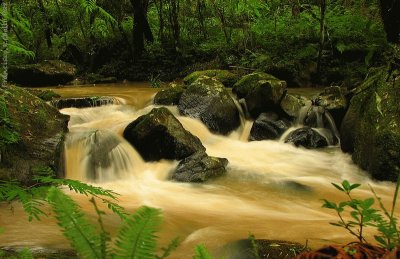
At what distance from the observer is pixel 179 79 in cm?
1480

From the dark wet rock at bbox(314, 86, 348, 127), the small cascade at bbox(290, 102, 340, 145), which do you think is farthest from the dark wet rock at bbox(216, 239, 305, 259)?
the dark wet rock at bbox(314, 86, 348, 127)

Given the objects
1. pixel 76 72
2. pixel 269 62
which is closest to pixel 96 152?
pixel 269 62

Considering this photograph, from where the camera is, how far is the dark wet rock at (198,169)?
6406 mm

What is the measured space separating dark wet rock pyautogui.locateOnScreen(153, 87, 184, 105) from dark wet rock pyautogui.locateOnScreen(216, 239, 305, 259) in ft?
22.3

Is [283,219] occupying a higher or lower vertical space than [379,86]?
lower

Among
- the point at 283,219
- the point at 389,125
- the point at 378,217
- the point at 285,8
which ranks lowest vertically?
the point at 283,219

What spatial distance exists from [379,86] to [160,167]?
4.24 metres

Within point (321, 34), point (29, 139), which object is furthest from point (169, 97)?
point (321, 34)

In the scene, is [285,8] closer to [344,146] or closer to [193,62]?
[193,62]

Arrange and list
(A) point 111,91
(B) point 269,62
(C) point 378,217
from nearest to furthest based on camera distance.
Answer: (C) point 378,217
(A) point 111,91
(B) point 269,62

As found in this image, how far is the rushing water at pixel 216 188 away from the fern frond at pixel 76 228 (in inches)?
105

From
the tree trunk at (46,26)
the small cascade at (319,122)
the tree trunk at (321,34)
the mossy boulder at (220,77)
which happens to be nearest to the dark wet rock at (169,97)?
the mossy boulder at (220,77)

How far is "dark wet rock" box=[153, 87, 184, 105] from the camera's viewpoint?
33.4 feet

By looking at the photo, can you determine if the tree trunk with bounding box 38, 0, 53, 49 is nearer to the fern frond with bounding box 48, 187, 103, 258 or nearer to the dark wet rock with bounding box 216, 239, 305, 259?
the dark wet rock with bounding box 216, 239, 305, 259
